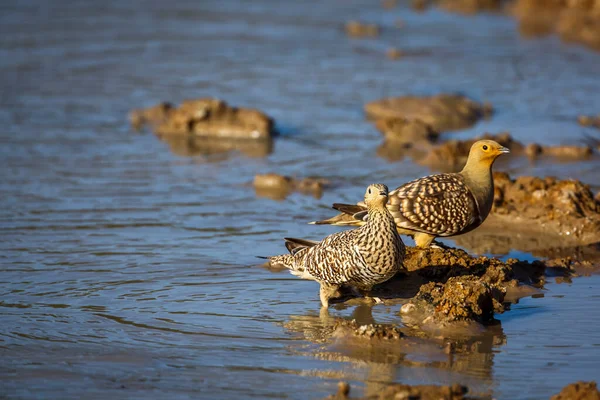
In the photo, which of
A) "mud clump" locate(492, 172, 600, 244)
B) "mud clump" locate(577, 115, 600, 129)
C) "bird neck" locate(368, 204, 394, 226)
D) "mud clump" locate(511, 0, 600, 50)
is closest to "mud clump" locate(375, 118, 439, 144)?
"mud clump" locate(577, 115, 600, 129)

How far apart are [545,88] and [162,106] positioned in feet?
21.8

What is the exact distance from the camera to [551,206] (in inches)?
398

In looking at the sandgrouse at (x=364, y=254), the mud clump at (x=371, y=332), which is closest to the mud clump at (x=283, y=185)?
the sandgrouse at (x=364, y=254)

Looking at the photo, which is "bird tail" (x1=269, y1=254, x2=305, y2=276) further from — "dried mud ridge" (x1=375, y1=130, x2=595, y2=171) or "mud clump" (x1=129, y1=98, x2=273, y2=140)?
"mud clump" (x1=129, y1=98, x2=273, y2=140)

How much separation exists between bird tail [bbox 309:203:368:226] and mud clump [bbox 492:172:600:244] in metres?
2.02

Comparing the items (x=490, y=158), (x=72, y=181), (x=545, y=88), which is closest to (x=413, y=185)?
(x=490, y=158)

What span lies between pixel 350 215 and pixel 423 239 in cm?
67

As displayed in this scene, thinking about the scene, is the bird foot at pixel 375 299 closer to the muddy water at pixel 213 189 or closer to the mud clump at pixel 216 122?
the muddy water at pixel 213 189

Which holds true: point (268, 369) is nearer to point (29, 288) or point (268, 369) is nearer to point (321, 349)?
point (321, 349)

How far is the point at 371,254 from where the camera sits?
24.3 feet

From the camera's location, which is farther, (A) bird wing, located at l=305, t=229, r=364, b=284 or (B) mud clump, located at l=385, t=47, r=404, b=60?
(B) mud clump, located at l=385, t=47, r=404, b=60

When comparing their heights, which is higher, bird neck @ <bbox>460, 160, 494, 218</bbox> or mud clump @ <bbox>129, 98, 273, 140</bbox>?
bird neck @ <bbox>460, 160, 494, 218</bbox>

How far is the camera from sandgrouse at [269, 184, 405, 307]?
7.43m

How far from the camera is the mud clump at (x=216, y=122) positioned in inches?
566
